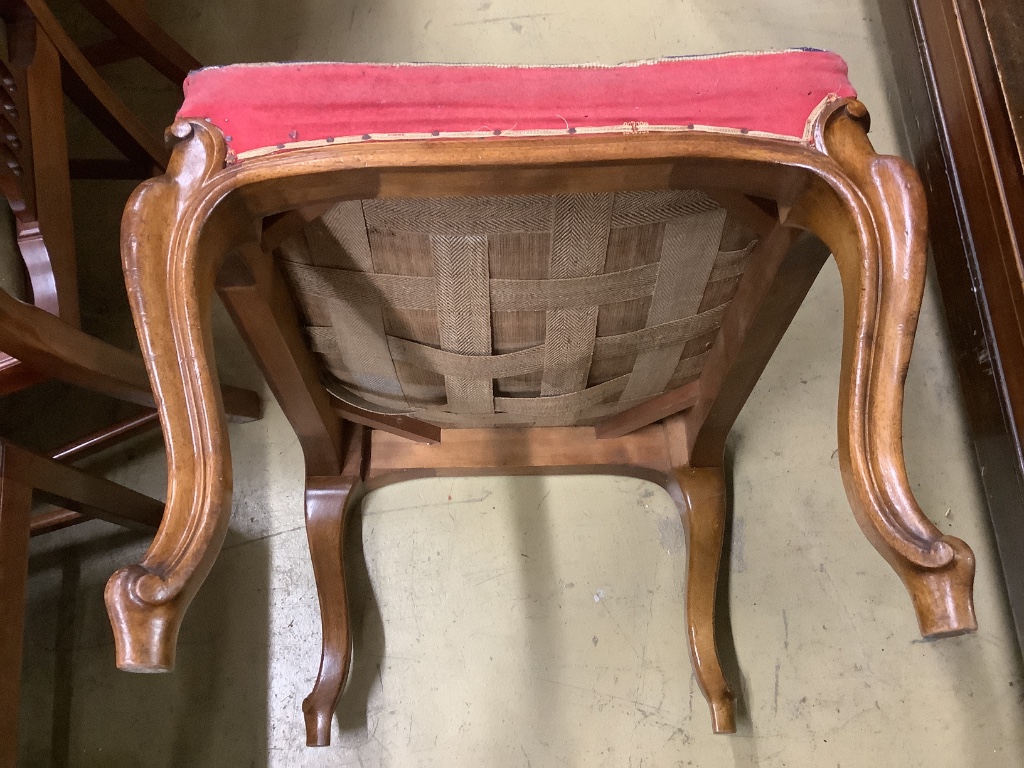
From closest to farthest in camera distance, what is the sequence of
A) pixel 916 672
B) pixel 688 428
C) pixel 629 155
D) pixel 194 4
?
pixel 629 155 → pixel 688 428 → pixel 916 672 → pixel 194 4

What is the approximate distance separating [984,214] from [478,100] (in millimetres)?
1078

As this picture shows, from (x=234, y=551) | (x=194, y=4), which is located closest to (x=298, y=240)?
(x=234, y=551)

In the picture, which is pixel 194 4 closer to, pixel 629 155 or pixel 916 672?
pixel 629 155

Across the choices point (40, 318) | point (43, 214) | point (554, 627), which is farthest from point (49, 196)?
point (554, 627)

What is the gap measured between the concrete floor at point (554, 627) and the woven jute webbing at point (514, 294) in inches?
16.5

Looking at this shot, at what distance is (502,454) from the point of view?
3.56ft

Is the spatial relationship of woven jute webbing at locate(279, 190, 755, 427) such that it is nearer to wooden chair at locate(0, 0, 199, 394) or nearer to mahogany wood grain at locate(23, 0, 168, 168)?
wooden chair at locate(0, 0, 199, 394)

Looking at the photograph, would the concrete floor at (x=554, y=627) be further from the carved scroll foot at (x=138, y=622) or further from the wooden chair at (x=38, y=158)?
the carved scroll foot at (x=138, y=622)

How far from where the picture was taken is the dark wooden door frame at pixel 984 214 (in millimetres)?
1140

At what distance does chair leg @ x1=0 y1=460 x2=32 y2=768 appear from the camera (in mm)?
794

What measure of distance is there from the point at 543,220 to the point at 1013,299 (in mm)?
946

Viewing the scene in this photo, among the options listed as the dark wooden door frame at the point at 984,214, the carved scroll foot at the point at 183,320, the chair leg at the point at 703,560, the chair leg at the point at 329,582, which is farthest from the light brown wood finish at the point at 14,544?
the dark wooden door frame at the point at 984,214

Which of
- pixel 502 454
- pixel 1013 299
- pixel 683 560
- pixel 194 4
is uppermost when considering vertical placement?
pixel 194 4

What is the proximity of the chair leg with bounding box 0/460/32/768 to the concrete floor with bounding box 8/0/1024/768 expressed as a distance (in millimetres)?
356
